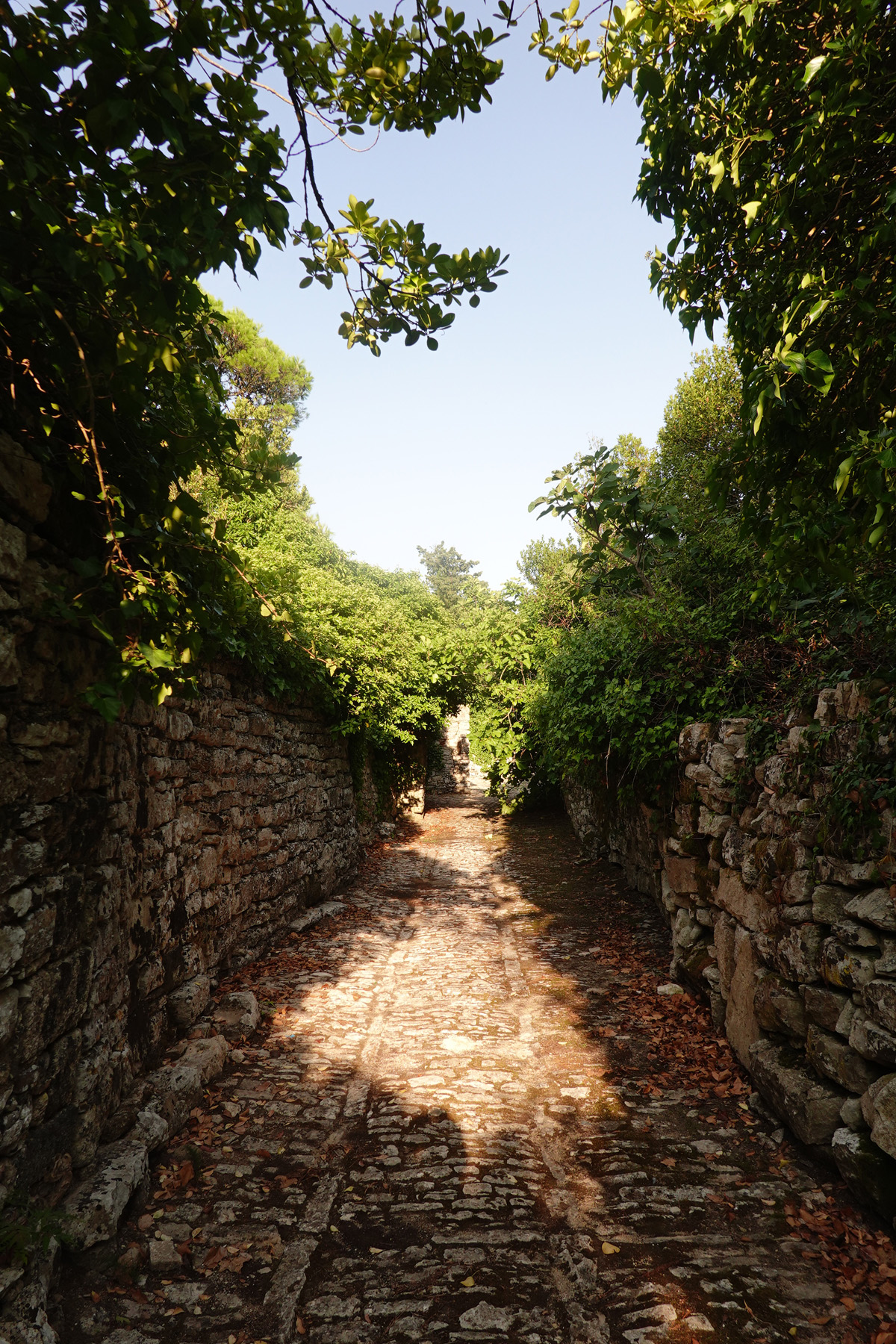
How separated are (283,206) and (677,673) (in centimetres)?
513

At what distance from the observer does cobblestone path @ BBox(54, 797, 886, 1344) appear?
8.62 feet

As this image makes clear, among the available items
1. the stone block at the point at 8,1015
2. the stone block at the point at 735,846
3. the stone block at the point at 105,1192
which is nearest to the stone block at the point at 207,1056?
the stone block at the point at 105,1192

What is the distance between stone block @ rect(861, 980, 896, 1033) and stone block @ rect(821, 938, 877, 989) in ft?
0.22

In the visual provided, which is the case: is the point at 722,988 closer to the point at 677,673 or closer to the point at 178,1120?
the point at 677,673

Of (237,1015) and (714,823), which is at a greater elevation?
(714,823)

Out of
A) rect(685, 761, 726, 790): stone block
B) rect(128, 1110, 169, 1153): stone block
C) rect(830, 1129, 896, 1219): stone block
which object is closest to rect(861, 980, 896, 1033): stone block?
rect(830, 1129, 896, 1219): stone block

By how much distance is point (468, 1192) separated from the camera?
339 centimetres

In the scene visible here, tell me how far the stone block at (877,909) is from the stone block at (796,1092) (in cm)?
93

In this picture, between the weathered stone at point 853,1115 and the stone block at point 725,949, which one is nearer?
the weathered stone at point 853,1115

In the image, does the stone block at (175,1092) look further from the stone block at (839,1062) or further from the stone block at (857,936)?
the stone block at (857,936)

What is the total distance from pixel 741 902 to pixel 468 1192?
2449 mm

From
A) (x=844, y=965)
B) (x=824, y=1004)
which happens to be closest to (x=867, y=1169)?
(x=824, y=1004)

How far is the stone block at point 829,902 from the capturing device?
341 cm

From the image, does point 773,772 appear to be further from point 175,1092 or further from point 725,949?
point 175,1092
